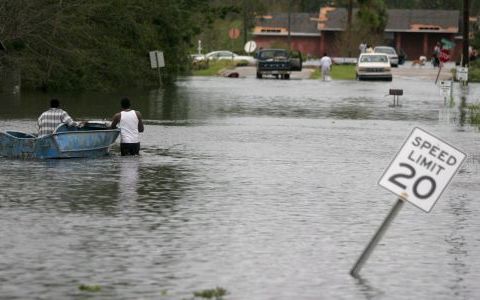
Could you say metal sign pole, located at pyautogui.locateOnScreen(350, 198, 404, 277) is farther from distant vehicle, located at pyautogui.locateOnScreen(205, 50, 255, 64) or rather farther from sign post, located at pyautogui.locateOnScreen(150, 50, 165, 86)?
distant vehicle, located at pyautogui.locateOnScreen(205, 50, 255, 64)

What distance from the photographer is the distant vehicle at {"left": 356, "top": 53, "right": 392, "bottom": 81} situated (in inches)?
2776

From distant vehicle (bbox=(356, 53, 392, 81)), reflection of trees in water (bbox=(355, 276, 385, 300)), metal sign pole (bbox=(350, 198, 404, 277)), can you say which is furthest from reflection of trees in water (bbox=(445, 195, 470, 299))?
distant vehicle (bbox=(356, 53, 392, 81))

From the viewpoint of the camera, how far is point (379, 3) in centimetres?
11819

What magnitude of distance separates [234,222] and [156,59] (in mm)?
41794

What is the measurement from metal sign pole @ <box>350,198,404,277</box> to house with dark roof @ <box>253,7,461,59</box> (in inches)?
4593

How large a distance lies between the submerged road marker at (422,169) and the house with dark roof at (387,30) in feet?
385

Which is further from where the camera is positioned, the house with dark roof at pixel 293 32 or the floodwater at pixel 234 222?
the house with dark roof at pixel 293 32

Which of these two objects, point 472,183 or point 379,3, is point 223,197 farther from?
point 379,3

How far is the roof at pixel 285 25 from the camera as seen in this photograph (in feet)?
443

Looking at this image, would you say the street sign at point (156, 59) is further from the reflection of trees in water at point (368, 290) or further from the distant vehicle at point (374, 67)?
the reflection of trees in water at point (368, 290)

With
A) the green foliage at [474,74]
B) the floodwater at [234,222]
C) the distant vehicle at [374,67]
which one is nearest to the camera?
the floodwater at [234,222]

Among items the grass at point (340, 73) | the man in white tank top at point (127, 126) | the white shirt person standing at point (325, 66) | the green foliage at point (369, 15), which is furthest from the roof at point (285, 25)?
the man in white tank top at point (127, 126)

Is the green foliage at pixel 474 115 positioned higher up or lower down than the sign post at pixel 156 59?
lower down

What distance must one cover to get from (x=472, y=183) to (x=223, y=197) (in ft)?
16.2
